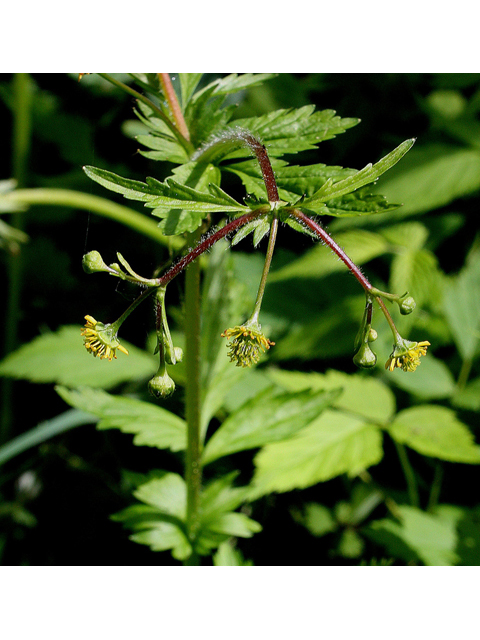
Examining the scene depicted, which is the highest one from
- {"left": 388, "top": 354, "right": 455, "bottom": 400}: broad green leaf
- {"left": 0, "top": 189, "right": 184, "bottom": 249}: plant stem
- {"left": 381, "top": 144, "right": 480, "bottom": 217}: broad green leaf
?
{"left": 381, "top": 144, "right": 480, "bottom": 217}: broad green leaf

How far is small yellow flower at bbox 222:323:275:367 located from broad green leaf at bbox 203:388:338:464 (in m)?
0.58

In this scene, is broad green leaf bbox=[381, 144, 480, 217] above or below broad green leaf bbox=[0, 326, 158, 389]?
above

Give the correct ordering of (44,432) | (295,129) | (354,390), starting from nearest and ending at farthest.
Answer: (295,129), (44,432), (354,390)

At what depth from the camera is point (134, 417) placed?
1497mm

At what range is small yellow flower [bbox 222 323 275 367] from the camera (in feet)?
3.07

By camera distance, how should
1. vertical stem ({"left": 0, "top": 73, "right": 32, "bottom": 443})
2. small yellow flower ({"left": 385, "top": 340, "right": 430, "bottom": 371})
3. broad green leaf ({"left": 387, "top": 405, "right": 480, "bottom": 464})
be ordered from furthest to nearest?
vertical stem ({"left": 0, "top": 73, "right": 32, "bottom": 443}), broad green leaf ({"left": 387, "top": 405, "right": 480, "bottom": 464}), small yellow flower ({"left": 385, "top": 340, "right": 430, "bottom": 371})

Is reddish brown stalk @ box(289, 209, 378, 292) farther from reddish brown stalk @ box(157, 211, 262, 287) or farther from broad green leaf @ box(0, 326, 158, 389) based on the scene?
broad green leaf @ box(0, 326, 158, 389)

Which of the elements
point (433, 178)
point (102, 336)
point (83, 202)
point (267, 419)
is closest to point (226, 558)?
point (267, 419)

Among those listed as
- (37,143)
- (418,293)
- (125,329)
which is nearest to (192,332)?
(418,293)

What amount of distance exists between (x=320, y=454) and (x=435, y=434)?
49 cm

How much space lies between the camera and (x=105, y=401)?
1520 millimetres

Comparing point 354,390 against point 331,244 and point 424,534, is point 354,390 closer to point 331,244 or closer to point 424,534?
point 424,534

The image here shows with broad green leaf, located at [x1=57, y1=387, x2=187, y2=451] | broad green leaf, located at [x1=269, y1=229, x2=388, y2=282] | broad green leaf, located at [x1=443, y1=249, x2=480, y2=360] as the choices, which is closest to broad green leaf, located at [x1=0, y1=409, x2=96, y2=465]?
broad green leaf, located at [x1=57, y1=387, x2=187, y2=451]

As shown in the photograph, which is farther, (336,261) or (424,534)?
(336,261)
